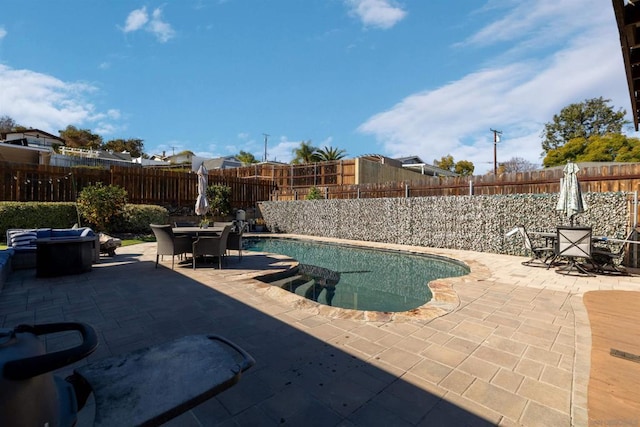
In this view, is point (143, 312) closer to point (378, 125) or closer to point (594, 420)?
point (594, 420)

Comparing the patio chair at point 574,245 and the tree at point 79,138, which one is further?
the tree at point 79,138

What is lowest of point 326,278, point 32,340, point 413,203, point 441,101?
point 326,278

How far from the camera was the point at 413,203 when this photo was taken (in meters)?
10.8

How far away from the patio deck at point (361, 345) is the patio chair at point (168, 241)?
72cm

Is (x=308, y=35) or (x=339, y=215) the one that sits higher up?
(x=308, y=35)

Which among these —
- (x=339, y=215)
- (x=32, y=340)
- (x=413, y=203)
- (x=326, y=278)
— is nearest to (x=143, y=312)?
(x=32, y=340)

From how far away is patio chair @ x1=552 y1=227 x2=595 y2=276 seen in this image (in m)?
5.72

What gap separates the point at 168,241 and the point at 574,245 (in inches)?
309

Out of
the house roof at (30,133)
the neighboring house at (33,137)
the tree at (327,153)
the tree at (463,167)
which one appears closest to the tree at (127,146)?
the neighboring house at (33,137)

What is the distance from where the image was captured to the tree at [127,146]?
1592 inches

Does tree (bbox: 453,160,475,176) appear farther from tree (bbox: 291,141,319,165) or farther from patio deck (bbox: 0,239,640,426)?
patio deck (bbox: 0,239,640,426)

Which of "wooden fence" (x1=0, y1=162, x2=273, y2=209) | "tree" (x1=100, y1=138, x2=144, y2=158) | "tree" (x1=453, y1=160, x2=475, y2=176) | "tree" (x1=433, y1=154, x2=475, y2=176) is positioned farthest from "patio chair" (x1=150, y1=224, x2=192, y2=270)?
"tree" (x1=100, y1=138, x2=144, y2=158)

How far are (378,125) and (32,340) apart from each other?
22.3 metres

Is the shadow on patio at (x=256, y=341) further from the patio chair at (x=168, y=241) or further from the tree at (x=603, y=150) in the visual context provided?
the tree at (x=603, y=150)
